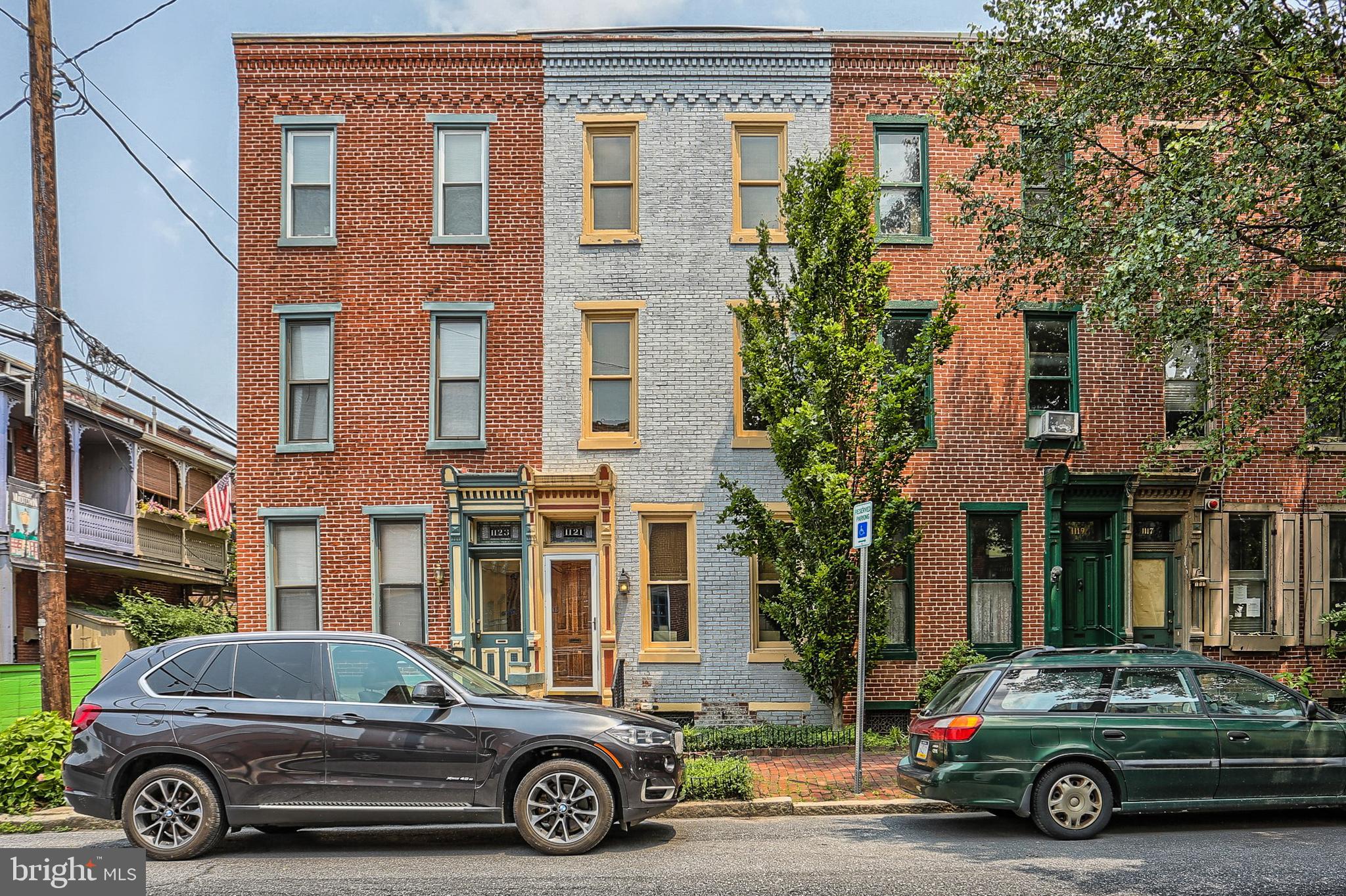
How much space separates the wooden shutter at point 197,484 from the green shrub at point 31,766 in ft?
61.1

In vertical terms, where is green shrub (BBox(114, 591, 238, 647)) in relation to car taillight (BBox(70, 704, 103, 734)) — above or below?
below

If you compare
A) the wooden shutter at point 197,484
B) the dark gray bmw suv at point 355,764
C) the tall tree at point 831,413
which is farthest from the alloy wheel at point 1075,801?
the wooden shutter at point 197,484

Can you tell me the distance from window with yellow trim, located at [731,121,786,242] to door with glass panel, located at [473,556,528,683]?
21.0 ft

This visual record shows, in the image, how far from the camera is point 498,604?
16.2 meters

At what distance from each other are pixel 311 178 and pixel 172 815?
11.1 metres

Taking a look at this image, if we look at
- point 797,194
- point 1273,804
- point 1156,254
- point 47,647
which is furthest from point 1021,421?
point 47,647

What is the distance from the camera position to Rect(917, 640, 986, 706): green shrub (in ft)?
48.4

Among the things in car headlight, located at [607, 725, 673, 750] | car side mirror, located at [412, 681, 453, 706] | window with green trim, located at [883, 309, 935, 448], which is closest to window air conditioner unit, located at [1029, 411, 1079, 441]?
window with green trim, located at [883, 309, 935, 448]

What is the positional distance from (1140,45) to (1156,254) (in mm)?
3278

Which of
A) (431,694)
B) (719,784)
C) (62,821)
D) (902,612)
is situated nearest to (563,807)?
(431,694)

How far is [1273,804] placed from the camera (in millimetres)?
8914

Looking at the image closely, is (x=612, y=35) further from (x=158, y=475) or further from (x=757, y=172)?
(x=158, y=475)

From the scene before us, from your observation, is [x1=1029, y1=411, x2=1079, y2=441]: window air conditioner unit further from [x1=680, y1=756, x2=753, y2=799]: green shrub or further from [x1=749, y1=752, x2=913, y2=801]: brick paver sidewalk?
[x1=680, y1=756, x2=753, y2=799]: green shrub

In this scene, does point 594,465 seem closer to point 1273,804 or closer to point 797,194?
point 797,194
